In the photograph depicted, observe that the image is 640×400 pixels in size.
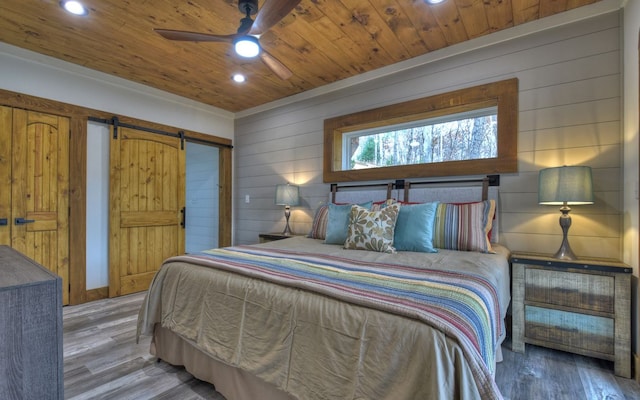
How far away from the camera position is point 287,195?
12.8 feet

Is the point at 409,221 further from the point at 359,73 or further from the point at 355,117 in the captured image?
the point at 359,73

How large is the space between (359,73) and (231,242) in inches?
127

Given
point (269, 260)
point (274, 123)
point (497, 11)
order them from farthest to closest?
point (274, 123) → point (497, 11) → point (269, 260)

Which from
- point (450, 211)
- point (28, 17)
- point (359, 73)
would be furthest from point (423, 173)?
point (28, 17)

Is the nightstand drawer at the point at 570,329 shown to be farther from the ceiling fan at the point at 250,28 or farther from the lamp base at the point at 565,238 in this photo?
the ceiling fan at the point at 250,28

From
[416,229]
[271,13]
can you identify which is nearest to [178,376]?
[416,229]

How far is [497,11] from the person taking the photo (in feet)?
7.91

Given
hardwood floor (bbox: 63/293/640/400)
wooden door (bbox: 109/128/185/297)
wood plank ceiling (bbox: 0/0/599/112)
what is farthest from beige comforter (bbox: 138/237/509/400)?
wooden door (bbox: 109/128/185/297)

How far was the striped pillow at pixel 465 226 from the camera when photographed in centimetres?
236

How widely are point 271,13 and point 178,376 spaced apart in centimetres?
240

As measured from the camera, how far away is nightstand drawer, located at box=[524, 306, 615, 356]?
1999 millimetres

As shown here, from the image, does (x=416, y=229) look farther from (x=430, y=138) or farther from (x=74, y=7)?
(x=74, y=7)

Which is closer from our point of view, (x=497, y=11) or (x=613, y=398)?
(x=613, y=398)

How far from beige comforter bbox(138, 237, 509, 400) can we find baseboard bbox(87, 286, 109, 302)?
2.01 metres
